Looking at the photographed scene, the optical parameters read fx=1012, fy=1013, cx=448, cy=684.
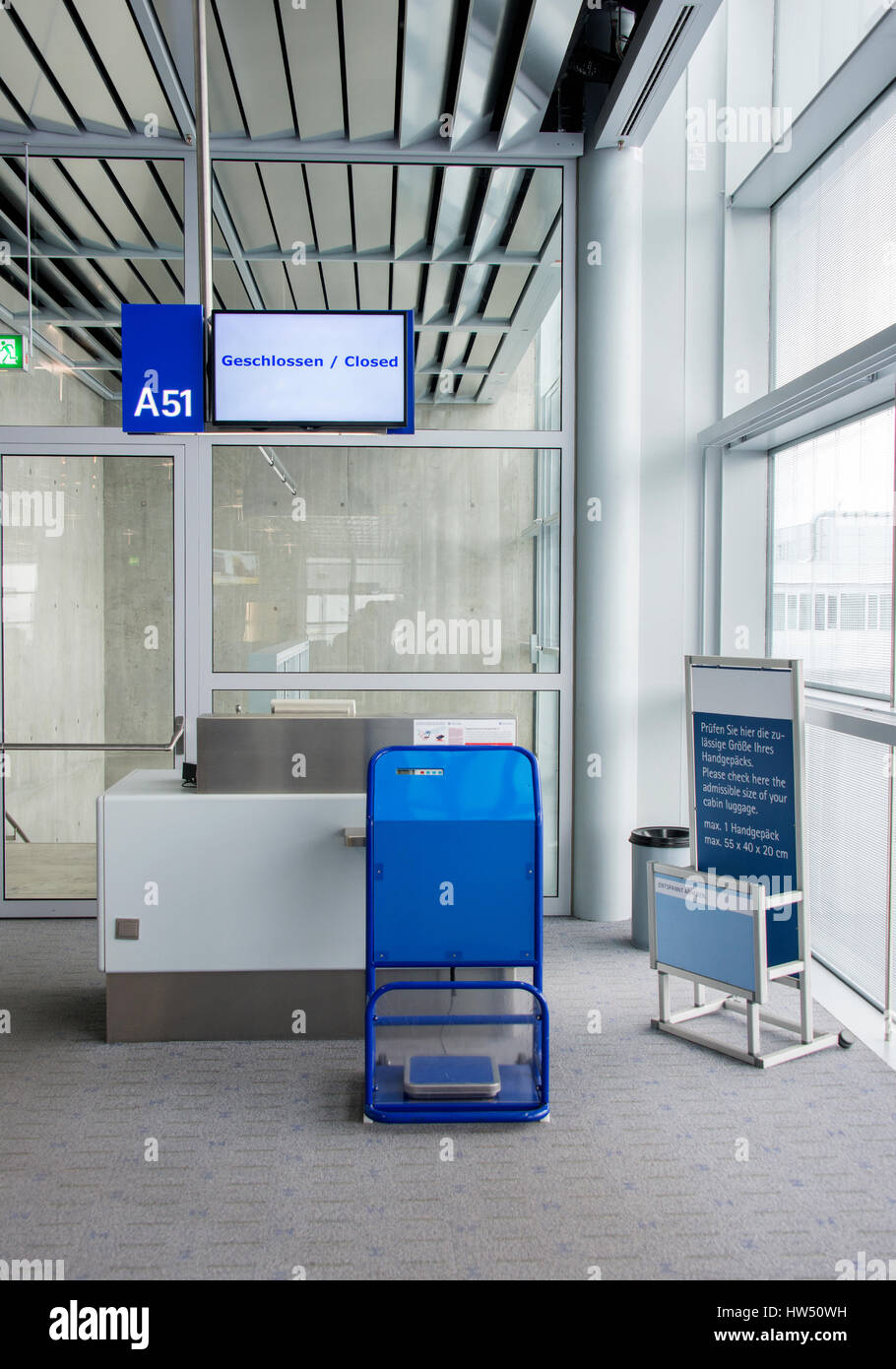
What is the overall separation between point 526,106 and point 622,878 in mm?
4104

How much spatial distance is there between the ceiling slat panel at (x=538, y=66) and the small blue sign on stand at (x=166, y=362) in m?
1.96

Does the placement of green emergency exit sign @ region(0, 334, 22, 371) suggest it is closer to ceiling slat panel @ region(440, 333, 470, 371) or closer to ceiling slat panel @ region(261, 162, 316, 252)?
ceiling slat panel @ region(261, 162, 316, 252)

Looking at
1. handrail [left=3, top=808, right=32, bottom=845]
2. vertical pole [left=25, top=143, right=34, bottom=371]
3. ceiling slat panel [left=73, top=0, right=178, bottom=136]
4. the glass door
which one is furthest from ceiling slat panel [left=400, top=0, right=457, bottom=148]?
handrail [left=3, top=808, right=32, bottom=845]

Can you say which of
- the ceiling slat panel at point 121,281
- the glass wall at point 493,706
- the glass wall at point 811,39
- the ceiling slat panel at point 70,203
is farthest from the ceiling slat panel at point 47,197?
the glass wall at point 811,39

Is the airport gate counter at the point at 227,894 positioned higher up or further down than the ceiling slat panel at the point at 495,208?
further down

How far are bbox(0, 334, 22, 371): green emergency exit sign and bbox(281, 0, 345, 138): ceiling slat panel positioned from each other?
1897 mm

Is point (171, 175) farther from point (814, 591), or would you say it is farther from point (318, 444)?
point (814, 591)

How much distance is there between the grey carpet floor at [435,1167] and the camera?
2570 mm

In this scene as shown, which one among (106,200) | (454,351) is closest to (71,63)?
(106,200)

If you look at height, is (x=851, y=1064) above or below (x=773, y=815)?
below

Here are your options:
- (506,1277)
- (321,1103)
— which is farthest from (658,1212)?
(321,1103)

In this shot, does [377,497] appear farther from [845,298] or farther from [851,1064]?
[851,1064]

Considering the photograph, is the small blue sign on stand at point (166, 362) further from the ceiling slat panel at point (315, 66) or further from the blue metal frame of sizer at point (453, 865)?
the blue metal frame of sizer at point (453, 865)
